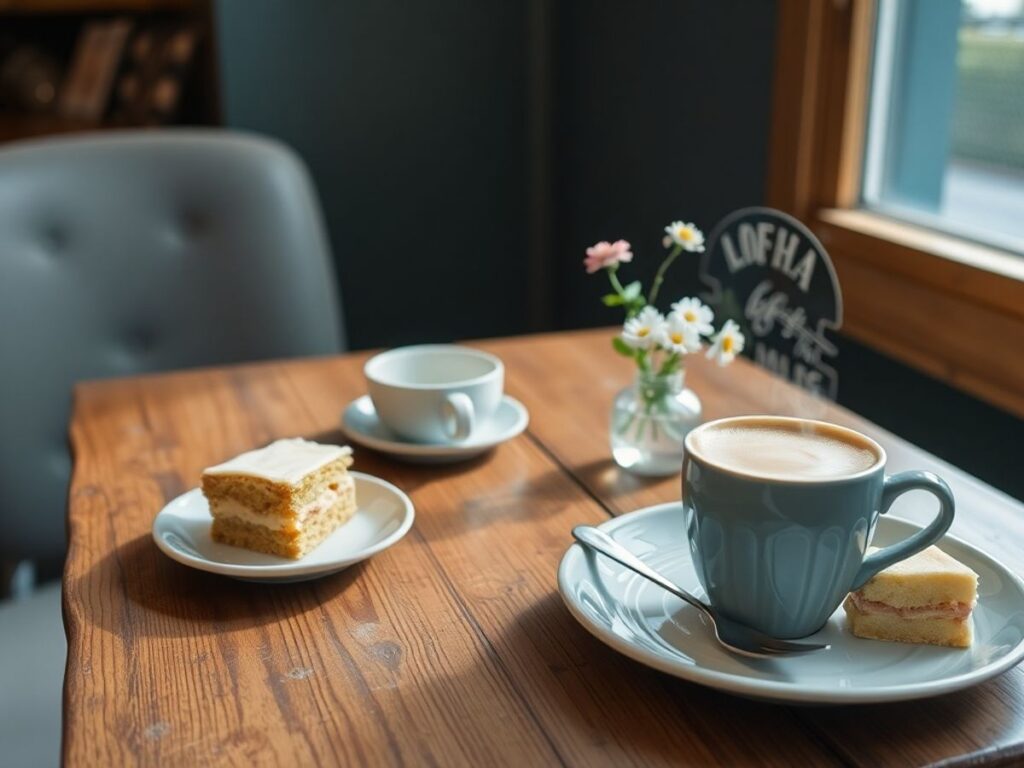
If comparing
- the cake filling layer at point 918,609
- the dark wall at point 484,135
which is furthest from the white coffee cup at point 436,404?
the dark wall at point 484,135

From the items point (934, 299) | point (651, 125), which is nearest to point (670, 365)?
point (934, 299)

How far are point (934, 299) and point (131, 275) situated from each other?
3.63 ft

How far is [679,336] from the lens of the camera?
39.0 inches

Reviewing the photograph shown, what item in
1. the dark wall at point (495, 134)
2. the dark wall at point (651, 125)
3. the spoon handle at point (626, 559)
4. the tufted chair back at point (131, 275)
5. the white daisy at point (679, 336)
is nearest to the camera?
the spoon handle at point (626, 559)

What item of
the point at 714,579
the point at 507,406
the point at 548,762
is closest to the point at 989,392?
the point at 507,406

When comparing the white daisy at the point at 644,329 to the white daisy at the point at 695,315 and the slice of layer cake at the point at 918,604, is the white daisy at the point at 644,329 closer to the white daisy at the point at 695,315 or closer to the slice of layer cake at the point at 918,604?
the white daisy at the point at 695,315

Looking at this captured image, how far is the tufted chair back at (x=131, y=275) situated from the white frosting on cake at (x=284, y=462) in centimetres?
77

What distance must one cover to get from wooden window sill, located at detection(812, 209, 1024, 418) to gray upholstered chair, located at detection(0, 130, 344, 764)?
780 millimetres

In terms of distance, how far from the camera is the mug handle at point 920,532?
0.70 m

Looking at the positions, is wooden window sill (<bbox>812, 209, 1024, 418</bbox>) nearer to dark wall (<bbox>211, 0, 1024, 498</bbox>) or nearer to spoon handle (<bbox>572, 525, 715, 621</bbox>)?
dark wall (<bbox>211, 0, 1024, 498</bbox>)

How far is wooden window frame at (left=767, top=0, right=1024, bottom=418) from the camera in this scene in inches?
56.2

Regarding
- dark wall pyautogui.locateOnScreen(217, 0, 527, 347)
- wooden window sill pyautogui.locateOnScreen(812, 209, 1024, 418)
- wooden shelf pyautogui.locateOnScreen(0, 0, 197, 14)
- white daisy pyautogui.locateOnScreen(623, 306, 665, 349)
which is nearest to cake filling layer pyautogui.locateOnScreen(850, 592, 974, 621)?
white daisy pyautogui.locateOnScreen(623, 306, 665, 349)

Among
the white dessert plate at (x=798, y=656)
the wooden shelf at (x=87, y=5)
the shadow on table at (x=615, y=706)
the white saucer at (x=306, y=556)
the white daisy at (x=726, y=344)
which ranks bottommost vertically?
the shadow on table at (x=615, y=706)

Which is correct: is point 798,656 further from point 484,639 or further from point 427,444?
point 427,444
